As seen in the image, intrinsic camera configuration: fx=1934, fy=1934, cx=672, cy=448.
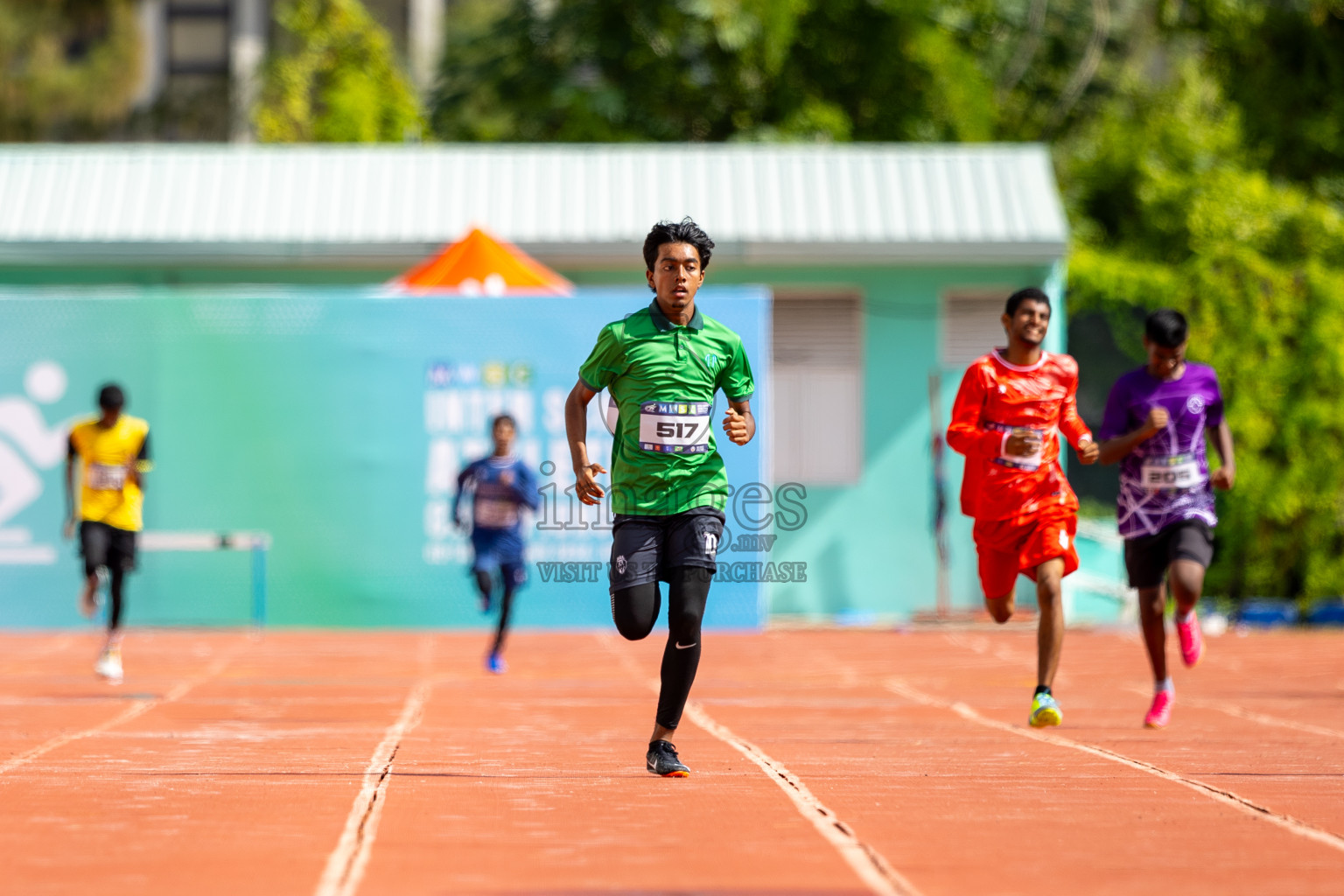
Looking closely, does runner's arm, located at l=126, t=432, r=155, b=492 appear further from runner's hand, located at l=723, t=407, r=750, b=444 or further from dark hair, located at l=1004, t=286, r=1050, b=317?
runner's hand, located at l=723, t=407, r=750, b=444

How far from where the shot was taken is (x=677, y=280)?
7.20 metres

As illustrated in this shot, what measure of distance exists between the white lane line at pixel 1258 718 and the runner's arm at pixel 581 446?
402 centimetres

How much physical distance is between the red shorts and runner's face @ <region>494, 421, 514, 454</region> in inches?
205

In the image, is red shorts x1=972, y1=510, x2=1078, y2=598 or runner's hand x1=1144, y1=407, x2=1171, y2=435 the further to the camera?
runner's hand x1=1144, y1=407, x2=1171, y2=435

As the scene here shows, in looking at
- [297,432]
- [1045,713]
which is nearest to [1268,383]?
[297,432]

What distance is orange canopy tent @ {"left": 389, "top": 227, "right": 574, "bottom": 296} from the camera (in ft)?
57.1

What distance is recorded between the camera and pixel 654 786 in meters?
6.90

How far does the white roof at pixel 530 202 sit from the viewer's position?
18828mm

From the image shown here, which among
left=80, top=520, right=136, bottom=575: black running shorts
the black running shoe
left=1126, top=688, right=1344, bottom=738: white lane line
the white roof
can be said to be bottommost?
left=1126, top=688, right=1344, bottom=738: white lane line

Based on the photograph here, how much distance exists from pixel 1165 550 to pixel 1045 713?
57.8 inches

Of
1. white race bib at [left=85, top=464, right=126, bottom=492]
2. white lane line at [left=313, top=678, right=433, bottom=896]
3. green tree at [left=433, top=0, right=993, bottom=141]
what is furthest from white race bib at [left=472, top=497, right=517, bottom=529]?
green tree at [left=433, top=0, right=993, bottom=141]

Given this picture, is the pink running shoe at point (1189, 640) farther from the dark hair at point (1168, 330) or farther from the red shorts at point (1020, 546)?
the dark hair at point (1168, 330)

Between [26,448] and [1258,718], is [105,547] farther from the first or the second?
[1258,718]

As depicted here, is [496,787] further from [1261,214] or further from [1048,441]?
[1261,214]
